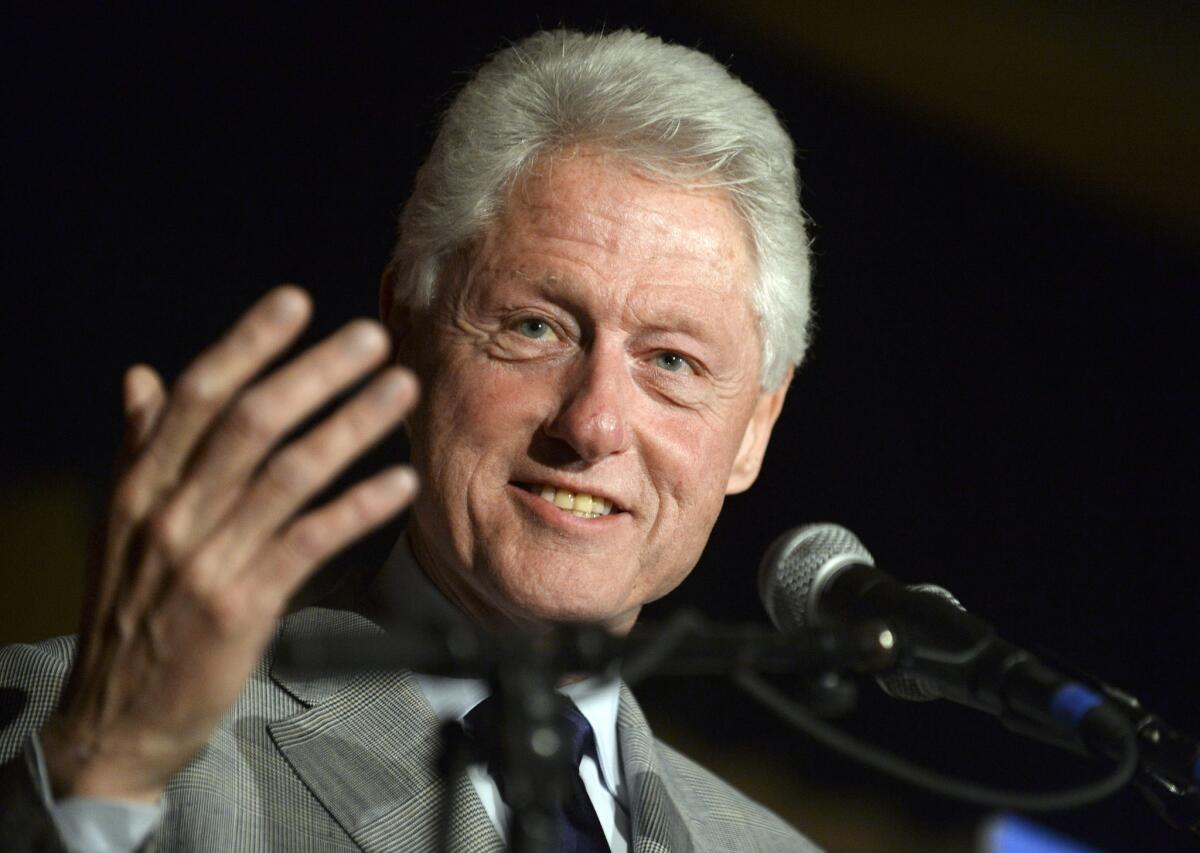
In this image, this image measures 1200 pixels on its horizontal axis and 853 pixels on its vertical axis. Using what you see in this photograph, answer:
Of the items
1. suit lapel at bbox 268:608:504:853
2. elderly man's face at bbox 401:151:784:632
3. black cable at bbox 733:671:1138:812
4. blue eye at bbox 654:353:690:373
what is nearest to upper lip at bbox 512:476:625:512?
elderly man's face at bbox 401:151:784:632

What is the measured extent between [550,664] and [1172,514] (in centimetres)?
392

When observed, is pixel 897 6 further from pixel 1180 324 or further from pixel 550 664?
pixel 550 664

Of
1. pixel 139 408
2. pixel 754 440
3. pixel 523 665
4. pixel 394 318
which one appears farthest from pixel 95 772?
pixel 754 440

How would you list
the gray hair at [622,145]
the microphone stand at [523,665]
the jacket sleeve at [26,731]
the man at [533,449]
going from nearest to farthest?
the microphone stand at [523,665], the jacket sleeve at [26,731], the man at [533,449], the gray hair at [622,145]

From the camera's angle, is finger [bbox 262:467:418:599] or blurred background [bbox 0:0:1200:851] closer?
finger [bbox 262:467:418:599]

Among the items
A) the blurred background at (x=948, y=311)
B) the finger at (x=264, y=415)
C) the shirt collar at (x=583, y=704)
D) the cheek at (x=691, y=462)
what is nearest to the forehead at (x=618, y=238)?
the cheek at (x=691, y=462)

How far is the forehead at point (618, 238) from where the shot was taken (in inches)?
81.0

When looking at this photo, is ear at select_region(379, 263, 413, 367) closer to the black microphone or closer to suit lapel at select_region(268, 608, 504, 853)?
suit lapel at select_region(268, 608, 504, 853)

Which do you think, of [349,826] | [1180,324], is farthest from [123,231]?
[1180,324]

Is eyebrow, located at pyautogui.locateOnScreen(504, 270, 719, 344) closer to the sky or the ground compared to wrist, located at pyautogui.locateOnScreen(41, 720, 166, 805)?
closer to the sky

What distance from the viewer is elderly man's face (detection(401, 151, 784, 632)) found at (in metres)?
1.98

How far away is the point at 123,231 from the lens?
3646 mm

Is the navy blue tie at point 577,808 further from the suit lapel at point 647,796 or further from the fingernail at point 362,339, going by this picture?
the fingernail at point 362,339

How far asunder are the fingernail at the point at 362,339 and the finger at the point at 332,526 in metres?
0.10
